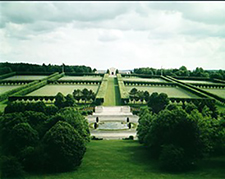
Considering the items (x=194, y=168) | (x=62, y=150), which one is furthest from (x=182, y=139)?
(x=62, y=150)

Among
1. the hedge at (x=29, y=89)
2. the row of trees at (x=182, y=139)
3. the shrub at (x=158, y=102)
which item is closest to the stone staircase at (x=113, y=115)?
the shrub at (x=158, y=102)

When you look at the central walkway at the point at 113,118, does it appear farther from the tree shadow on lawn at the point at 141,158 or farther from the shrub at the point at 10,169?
the shrub at the point at 10,169

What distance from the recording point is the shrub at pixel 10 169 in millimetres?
13461

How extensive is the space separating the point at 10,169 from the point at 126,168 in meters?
6.53

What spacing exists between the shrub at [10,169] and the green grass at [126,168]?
768 mm

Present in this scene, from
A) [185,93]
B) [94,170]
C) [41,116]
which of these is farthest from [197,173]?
[185,93]

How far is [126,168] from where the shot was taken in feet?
53.2

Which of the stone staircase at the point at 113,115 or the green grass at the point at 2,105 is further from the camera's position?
the green grass at the point at 2,105

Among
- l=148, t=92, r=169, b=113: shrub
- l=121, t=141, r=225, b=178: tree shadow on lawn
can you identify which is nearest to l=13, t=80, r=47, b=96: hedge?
l=148, t=92, r=169, b=113: shrub

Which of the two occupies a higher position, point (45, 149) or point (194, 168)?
point (45, 149)

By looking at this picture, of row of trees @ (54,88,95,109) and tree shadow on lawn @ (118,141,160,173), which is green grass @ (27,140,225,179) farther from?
row of trees @ (54,88,95,109)

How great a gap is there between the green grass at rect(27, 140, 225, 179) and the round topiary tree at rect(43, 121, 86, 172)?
2.29 ft

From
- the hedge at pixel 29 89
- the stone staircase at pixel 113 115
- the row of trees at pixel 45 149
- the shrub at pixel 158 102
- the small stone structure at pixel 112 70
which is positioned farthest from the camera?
the small stone structure at pixel 112 70

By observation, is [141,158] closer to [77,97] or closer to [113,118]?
[113,118]
